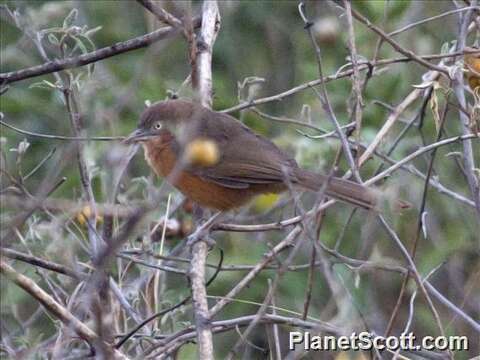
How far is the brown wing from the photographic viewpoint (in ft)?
18.6

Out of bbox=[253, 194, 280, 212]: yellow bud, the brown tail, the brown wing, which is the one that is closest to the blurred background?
bbox=[253, 194, 280, 212]: yellow bud

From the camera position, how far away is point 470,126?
4121 millimetres

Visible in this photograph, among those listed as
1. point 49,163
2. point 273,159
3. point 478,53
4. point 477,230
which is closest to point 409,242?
point 477,230

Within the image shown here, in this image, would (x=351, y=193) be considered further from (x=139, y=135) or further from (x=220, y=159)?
(x=139, y=135)

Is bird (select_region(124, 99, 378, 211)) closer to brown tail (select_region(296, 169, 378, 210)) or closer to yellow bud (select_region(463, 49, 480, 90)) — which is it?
brown tail (select_region(296, 169, 378, 210))

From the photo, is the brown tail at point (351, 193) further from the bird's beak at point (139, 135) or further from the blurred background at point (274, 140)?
the bird's beak at point (139, 135)

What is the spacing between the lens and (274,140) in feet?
20.5

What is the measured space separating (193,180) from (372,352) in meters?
2.06

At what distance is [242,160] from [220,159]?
0.13 m

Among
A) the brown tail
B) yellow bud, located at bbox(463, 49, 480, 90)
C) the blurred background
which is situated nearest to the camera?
the brown tail

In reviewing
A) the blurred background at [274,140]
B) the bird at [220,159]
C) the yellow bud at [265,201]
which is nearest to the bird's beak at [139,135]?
the bird at [220,159]

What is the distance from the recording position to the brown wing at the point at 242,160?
223 inches

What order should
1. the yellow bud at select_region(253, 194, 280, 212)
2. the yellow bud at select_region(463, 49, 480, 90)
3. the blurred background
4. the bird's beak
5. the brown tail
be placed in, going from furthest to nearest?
the yellow bud at select_region(253, 194, 280, 212), the bird's beak, the blurred background, the yellow bud at select_region(463, 49, 480, 90), the brown tail

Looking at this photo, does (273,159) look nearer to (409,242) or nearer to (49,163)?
(409,242)
